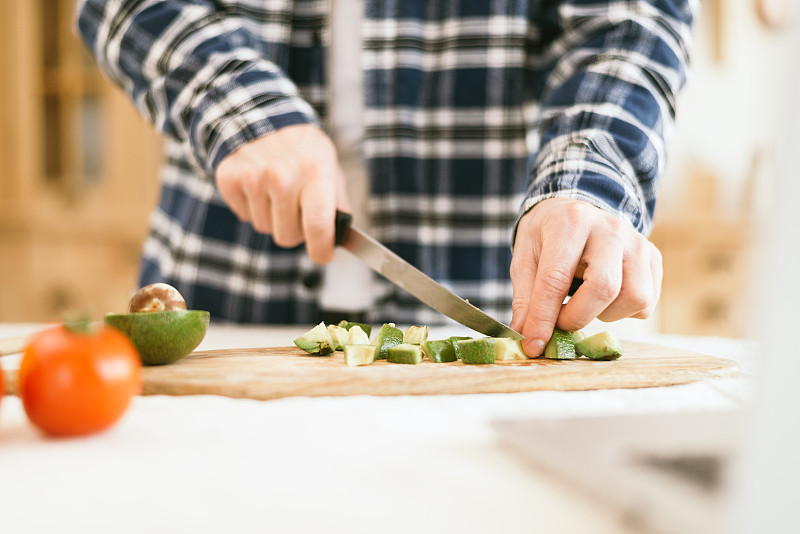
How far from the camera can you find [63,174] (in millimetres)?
3770

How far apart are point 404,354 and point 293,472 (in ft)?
1.66

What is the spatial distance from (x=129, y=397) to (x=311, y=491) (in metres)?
0.26

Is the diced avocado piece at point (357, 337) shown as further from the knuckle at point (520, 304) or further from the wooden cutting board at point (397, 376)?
the knuckle at point (520, 304)

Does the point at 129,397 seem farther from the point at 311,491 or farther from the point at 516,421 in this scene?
the point at 516,421

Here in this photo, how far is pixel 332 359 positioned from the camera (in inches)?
44.7

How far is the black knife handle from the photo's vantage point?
1.36 meters

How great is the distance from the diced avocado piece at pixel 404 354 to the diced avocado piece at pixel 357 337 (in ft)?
0.29

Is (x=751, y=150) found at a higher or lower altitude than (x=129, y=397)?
higher

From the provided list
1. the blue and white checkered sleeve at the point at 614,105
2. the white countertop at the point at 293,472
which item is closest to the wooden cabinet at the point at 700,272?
the blue and white checkered sleeve at the point at 614,105

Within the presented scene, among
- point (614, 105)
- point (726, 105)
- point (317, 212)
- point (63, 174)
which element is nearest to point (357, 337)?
point (317, 212)

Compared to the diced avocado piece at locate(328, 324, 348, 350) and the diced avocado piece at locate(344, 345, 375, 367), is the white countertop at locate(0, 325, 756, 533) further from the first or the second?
the diced avocado piece at locate(328, 324, 348, 350)

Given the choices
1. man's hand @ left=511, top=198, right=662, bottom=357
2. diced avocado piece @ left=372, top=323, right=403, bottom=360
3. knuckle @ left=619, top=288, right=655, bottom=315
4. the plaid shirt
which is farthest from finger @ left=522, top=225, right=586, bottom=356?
the plaid shirt

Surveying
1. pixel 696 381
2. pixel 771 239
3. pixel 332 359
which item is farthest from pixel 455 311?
pixel 771 239

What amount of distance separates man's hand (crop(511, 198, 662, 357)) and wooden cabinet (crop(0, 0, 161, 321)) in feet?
9.39
